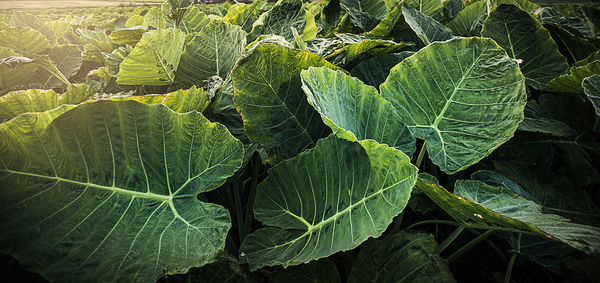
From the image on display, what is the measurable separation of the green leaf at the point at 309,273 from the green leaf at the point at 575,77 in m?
0.80

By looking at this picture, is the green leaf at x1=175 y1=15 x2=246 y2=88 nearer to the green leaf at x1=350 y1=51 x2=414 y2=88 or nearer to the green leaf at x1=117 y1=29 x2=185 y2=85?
the green leaf at x1=117 y1=29 x2=185 y2=85

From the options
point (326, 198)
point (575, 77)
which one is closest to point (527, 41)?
point (575, 77)

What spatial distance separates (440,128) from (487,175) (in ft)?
0.68

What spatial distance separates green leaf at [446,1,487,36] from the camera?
1.18 meters

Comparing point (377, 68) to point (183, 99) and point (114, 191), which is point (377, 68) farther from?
point (114, 191)

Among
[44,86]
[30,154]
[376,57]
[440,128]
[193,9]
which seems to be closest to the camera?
[30,154]

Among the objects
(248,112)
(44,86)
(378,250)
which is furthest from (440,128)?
(44,86)

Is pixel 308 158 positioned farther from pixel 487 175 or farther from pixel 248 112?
pixel 487 175

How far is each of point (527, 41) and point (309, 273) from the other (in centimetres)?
91

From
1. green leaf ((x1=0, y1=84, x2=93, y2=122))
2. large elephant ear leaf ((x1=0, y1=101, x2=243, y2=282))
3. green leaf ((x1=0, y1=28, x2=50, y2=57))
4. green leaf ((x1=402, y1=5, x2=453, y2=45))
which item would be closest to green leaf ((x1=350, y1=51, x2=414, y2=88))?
green leaf ((x1=402, y1=5, x2=453, y2=45))

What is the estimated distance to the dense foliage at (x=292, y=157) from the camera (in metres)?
0.50

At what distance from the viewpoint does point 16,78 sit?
3.09 feet

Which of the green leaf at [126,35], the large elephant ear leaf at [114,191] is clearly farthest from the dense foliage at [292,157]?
the green leaf at [126,35]

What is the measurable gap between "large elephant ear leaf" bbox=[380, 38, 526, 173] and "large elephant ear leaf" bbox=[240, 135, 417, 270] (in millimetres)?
236
